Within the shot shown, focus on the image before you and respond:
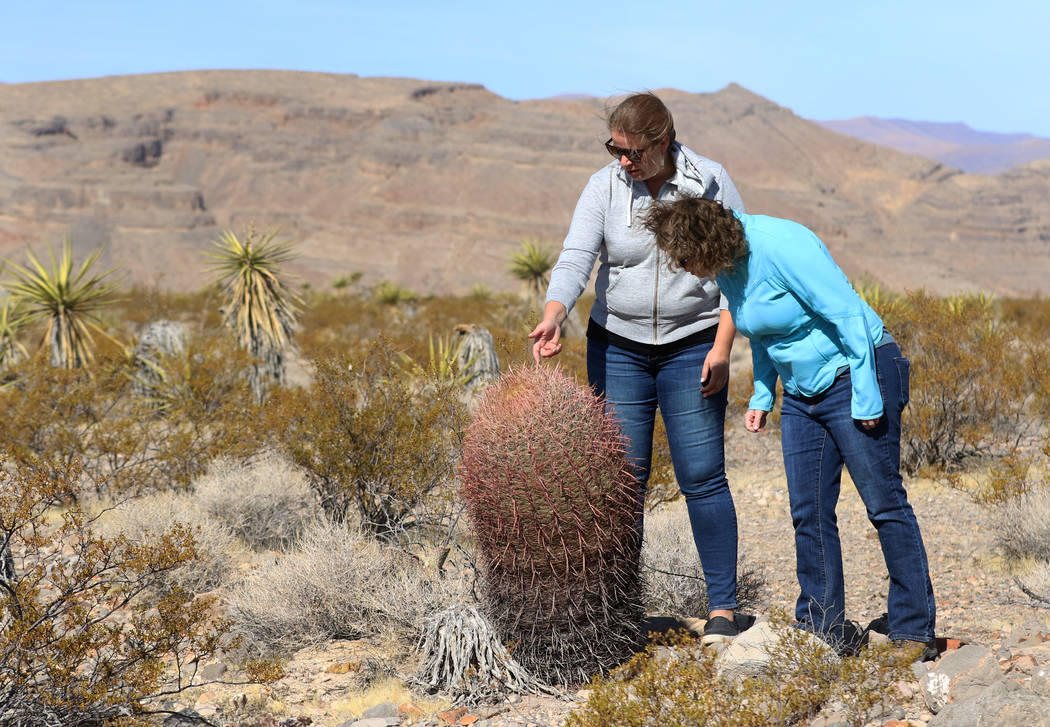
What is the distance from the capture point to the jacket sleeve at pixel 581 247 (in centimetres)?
354

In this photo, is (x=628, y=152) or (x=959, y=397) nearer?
(x=628, y=152)

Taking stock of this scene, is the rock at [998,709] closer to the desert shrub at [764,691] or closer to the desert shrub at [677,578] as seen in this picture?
the desert shrub at [764,691]

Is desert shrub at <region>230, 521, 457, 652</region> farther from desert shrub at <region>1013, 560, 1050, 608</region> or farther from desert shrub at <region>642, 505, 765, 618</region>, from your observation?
desert shrub at <region>1013, 560, 1050, 608</region>

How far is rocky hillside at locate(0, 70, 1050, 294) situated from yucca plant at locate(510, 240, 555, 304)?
4759cm

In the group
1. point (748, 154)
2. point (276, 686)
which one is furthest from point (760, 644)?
point (748, 154)

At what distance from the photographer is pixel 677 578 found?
4.51 metres

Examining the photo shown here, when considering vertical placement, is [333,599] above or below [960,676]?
below

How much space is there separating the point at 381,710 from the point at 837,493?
6.19 ft

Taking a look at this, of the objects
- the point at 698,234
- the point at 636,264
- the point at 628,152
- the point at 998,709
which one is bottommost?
the point at 998,709

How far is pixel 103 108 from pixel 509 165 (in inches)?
1673

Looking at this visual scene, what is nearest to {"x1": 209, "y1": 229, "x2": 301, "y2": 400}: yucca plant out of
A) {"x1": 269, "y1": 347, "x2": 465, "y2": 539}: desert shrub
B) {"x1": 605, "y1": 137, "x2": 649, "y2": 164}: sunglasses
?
{"x1": 269, "y1": 347, "x2": 465, "y2": 539}: desert shrub

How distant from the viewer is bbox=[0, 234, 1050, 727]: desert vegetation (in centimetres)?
325

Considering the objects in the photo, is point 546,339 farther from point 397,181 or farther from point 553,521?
point 397,181

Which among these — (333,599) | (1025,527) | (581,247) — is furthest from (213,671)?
(1025,527)
